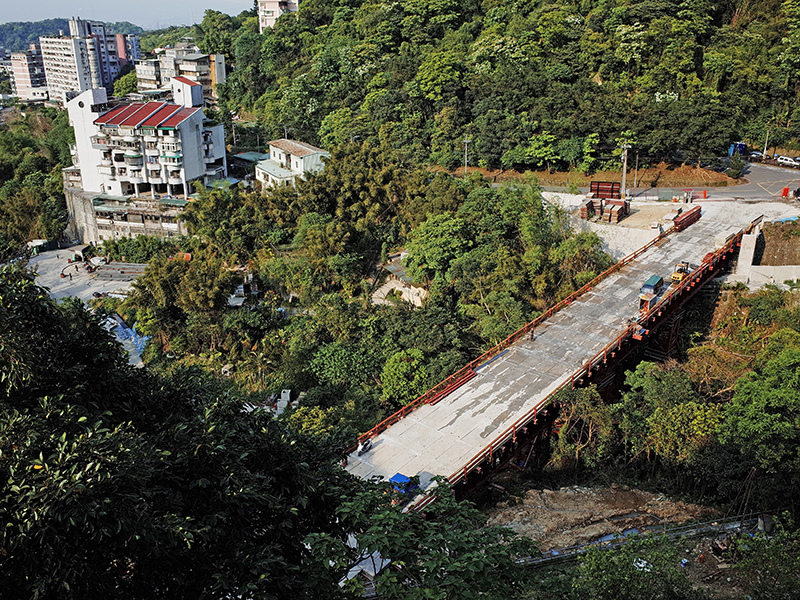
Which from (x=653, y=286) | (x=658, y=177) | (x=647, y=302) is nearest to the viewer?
(x=647, y=302)

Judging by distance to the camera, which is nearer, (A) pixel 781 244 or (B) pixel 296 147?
(A) pixel 781 244

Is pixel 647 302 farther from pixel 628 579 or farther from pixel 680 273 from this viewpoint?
pixel 628 579

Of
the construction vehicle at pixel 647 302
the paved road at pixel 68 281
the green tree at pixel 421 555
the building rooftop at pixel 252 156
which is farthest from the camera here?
the building rooftop at pixel 252 156

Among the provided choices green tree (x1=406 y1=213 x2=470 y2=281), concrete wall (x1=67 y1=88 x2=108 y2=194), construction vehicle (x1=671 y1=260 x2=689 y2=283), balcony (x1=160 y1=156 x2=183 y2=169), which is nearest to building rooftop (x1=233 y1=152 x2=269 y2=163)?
balcony (x1=160 y1=156 x2=183 y2=169)

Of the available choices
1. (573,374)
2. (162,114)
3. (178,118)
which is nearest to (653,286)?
(573,374)

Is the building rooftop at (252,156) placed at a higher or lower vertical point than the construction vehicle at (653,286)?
higher

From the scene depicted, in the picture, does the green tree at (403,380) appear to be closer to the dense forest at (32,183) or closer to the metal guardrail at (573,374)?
the metal guardrail at (573,374)

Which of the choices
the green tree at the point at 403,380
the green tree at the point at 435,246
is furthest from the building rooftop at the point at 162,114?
the green tree at the point at 403,380
